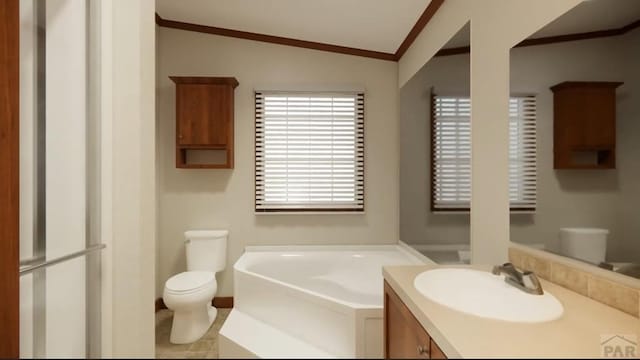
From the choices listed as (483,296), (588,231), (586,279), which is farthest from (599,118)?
(483,296)

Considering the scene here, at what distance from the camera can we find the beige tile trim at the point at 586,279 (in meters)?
0.80

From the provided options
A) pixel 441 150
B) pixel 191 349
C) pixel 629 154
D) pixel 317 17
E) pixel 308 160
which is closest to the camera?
pixel 191 349

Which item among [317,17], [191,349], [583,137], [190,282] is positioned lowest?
[190,282]

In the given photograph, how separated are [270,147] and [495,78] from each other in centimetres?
181

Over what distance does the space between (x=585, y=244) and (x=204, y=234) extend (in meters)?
2.46

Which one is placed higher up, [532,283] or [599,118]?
[599,118]

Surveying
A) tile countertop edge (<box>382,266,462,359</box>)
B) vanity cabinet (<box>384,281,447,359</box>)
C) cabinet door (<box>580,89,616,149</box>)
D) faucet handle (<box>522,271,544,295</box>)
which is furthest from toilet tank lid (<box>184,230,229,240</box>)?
cabinet door (<box>580,89,616,149</box>)

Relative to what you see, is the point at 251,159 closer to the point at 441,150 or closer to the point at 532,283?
the point at 441,150

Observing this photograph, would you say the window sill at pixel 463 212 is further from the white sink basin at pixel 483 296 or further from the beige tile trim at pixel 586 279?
the white sink basin at pixel 483 296

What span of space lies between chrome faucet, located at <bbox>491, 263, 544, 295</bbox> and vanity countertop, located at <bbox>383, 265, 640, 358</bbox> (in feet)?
0.24

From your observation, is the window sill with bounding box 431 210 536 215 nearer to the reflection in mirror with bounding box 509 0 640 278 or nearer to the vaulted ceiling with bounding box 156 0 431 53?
the reflection in mirror with bounding box 509 0 640 278

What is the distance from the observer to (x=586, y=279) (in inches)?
36.3

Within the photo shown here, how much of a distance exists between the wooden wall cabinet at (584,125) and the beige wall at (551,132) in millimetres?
19

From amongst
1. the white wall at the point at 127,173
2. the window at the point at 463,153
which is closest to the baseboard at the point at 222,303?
the white wall at the point at 127,173
